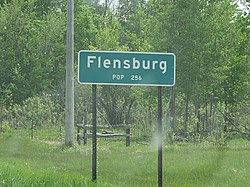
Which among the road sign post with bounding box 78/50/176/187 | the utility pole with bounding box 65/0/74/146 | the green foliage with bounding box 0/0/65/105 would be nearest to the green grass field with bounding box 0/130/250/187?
the utility pole with bounding box 65/0/74/146

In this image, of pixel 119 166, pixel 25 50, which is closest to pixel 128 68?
pixel 119 166

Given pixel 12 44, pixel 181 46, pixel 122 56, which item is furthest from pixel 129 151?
pixel 12 44

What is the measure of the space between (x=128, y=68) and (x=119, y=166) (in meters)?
6.02

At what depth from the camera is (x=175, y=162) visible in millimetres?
15781

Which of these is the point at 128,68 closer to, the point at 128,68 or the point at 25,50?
the point at 128,68

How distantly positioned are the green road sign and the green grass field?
1625 millimetres

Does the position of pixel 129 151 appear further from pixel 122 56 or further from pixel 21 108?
pixel 21 108

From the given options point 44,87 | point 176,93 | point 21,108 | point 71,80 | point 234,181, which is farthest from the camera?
point 44,87

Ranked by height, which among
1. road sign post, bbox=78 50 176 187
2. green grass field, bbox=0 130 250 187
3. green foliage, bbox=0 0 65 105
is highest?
green foliage, bbox=0 0 65 105

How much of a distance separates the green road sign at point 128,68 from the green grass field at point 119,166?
1.63 m

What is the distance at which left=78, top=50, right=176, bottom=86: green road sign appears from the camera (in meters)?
9.55

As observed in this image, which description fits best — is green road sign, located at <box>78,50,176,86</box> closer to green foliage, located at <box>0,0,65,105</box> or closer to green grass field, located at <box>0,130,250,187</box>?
green grass field, located at <box>0,130,250,187</box>

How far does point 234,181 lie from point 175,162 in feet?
12.6

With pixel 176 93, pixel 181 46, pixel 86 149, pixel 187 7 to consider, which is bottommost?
pixel 86 149
